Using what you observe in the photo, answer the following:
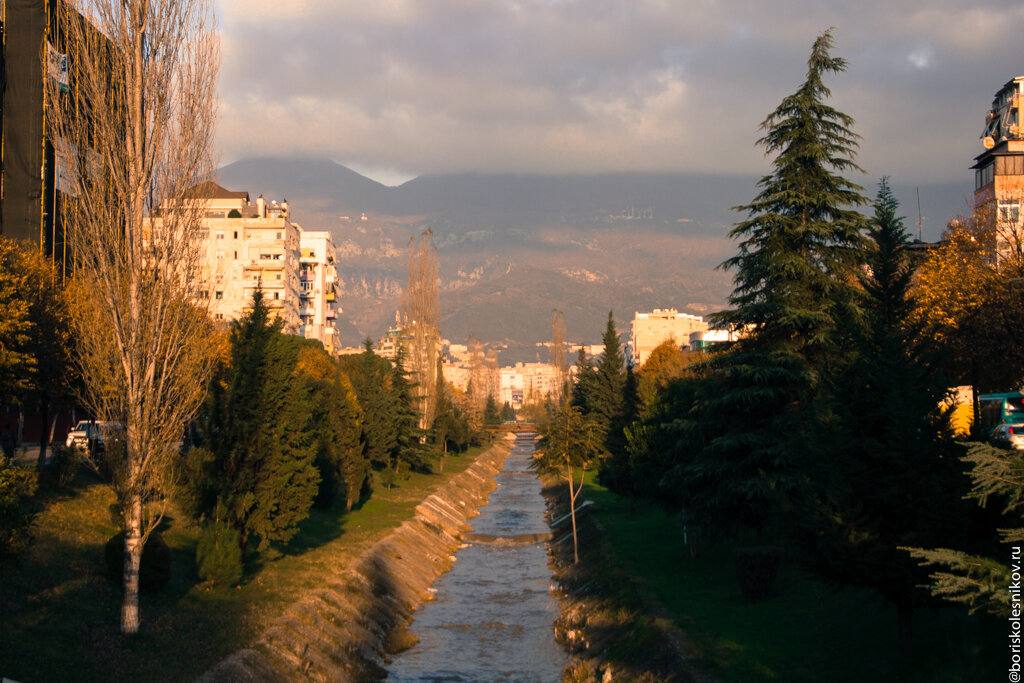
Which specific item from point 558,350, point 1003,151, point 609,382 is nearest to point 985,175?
point 1003,151

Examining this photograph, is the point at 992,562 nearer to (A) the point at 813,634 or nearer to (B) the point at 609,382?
(A) the point at 813,634

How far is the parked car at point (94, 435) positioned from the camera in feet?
72.6

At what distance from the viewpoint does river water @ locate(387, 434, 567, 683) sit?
1126 inches

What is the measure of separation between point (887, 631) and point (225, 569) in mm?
18817

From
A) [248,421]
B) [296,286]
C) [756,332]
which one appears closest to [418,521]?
[248,421]

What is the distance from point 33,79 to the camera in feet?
182

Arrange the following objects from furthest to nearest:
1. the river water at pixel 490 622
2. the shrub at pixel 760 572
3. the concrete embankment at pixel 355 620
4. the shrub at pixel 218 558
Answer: the river water at pixel 490 622, the shrub at pixel 218 558, the shrub at pixel 760 572, the concrete embankment at pixel 355 620

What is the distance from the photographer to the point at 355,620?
2983 centimetres

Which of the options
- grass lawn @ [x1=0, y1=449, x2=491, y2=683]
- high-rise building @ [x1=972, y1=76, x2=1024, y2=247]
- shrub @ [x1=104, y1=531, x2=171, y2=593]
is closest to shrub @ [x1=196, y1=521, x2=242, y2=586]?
grass lawn @ [x1=0, y1=449, x2=491, y2=683]

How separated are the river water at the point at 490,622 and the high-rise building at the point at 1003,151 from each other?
136 ft

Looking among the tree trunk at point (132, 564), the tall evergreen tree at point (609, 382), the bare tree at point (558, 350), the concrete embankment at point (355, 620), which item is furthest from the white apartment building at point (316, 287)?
the tree trunk at point (132, 564)

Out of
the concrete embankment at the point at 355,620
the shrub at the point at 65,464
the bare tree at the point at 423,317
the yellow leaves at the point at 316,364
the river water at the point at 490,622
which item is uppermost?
the bare tree at the point at 423,317

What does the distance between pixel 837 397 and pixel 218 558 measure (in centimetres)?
1863

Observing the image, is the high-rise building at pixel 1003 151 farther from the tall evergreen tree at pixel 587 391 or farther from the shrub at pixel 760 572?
the shrub at pixel 760 572
